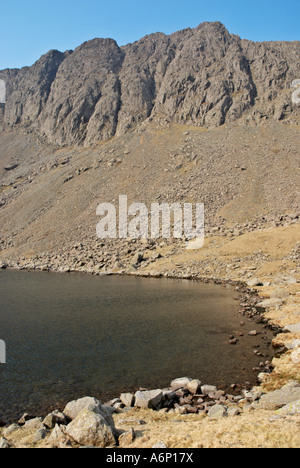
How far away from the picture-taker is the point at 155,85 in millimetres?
140125

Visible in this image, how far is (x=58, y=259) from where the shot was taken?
6794cm

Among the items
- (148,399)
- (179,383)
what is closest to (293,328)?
(179,383)

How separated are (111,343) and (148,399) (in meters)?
8.77

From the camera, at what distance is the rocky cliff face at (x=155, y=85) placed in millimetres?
113500

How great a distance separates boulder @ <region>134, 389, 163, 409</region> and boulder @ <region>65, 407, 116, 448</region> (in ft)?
10.9

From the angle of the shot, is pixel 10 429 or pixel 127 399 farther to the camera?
pixel 127 399

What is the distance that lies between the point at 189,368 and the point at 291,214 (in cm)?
5101

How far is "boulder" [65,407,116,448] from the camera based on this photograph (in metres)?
9.98

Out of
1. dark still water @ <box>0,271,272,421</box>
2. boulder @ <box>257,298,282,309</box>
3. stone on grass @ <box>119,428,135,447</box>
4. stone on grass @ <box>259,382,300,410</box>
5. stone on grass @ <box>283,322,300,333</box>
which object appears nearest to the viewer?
stone on grass @ <box>119,428,135,447</box>

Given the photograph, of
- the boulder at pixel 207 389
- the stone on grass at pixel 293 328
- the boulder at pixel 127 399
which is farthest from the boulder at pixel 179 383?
the stone on grass at pixel 293 328

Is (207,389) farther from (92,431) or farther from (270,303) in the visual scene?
(270,303)

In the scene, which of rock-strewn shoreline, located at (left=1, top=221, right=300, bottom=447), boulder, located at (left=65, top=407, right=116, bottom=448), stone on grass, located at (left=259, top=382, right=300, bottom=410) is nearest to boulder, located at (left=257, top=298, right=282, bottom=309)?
rock-strewn shoreline, located at (left=1, top=221, right=300, bottom=447)

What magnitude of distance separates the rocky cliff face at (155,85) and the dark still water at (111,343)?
90.2 m

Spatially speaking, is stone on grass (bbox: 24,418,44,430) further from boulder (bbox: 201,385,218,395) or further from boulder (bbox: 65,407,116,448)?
boulder (bbox: 201,385,218,395)
